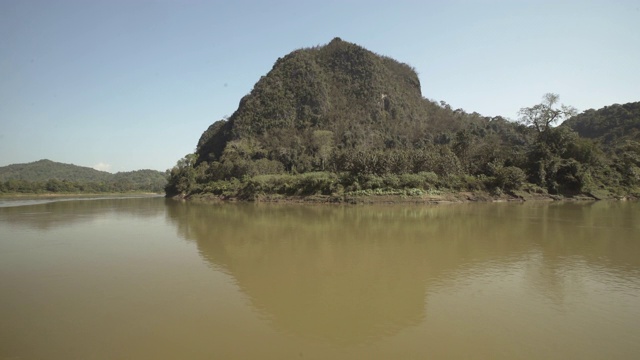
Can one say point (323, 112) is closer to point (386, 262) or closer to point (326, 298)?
point (386, 262)

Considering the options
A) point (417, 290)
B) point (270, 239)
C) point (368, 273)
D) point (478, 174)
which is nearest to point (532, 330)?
point (417, 290)

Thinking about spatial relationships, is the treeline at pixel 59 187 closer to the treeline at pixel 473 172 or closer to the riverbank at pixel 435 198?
the treeline at pixel 473 172

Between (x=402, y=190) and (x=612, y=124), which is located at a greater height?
(x=612, y=124)

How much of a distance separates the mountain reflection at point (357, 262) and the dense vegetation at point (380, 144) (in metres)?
20.5

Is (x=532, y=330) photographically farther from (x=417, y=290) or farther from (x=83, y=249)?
(x=83, y=249)

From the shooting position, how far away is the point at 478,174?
150ft

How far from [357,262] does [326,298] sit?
146 inches

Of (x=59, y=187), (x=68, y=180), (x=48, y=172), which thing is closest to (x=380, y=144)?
(x=59, y=187)

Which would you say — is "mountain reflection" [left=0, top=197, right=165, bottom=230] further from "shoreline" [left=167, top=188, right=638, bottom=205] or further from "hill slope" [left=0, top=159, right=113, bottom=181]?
"hill slope" [left=0, top=159, right=113, bottom=181]

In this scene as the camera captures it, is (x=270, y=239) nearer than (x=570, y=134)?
Yes

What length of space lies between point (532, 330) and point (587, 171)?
154ft

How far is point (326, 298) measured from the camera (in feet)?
27.3

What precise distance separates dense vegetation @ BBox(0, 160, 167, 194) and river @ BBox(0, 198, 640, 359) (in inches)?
3126

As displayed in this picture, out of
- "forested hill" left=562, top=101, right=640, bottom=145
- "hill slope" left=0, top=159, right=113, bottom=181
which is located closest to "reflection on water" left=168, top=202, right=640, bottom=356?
"forested hill" left=562, top=101, right=640, bottom=145
